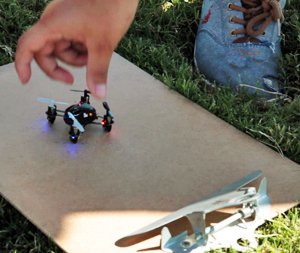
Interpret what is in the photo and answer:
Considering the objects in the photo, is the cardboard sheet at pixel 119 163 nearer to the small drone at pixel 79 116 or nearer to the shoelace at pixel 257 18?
the small drone at pixel 79 116

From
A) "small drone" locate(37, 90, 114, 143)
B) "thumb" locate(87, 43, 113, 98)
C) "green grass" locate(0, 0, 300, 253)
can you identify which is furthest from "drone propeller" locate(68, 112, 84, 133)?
"thumb" locate(87, 43, 113, 98)

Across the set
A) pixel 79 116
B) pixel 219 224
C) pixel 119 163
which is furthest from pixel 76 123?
pixel 219 224

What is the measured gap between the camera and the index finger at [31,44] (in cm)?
95

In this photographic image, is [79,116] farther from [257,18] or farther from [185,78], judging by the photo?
[257,18]

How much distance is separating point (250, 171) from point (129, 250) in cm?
36

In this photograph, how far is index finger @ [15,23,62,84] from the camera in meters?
0.95

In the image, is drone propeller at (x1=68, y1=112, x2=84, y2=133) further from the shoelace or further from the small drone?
the shoelace

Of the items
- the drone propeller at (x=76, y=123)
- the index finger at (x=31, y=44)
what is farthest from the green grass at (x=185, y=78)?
the index finger at (x=31, y=44)

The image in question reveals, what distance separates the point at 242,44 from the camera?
1924 mm

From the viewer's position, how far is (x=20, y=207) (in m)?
1.39

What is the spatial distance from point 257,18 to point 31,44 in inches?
43.4

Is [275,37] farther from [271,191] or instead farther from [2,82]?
[2,82]

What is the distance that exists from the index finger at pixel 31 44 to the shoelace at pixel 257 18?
3.49 feet

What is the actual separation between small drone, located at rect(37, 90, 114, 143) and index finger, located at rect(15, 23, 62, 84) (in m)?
0.57
